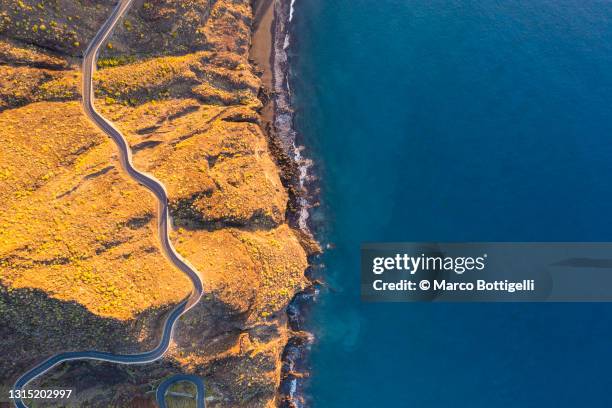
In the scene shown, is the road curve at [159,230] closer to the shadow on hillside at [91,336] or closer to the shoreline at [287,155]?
the shadow on hillside at [91,336]

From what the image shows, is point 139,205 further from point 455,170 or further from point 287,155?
point 455,170

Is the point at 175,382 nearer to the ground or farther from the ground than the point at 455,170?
nearer to the ground

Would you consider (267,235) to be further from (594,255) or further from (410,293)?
(594,255)

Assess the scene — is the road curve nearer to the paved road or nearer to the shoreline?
the paved road

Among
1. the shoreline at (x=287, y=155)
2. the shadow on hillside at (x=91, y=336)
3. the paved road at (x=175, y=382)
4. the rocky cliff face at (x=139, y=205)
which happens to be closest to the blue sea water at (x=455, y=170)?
the shoreline at (x=287, y=155)

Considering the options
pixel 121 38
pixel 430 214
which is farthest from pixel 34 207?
pixel 430 214

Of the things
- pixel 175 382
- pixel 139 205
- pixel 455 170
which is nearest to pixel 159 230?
pixel 139 205
